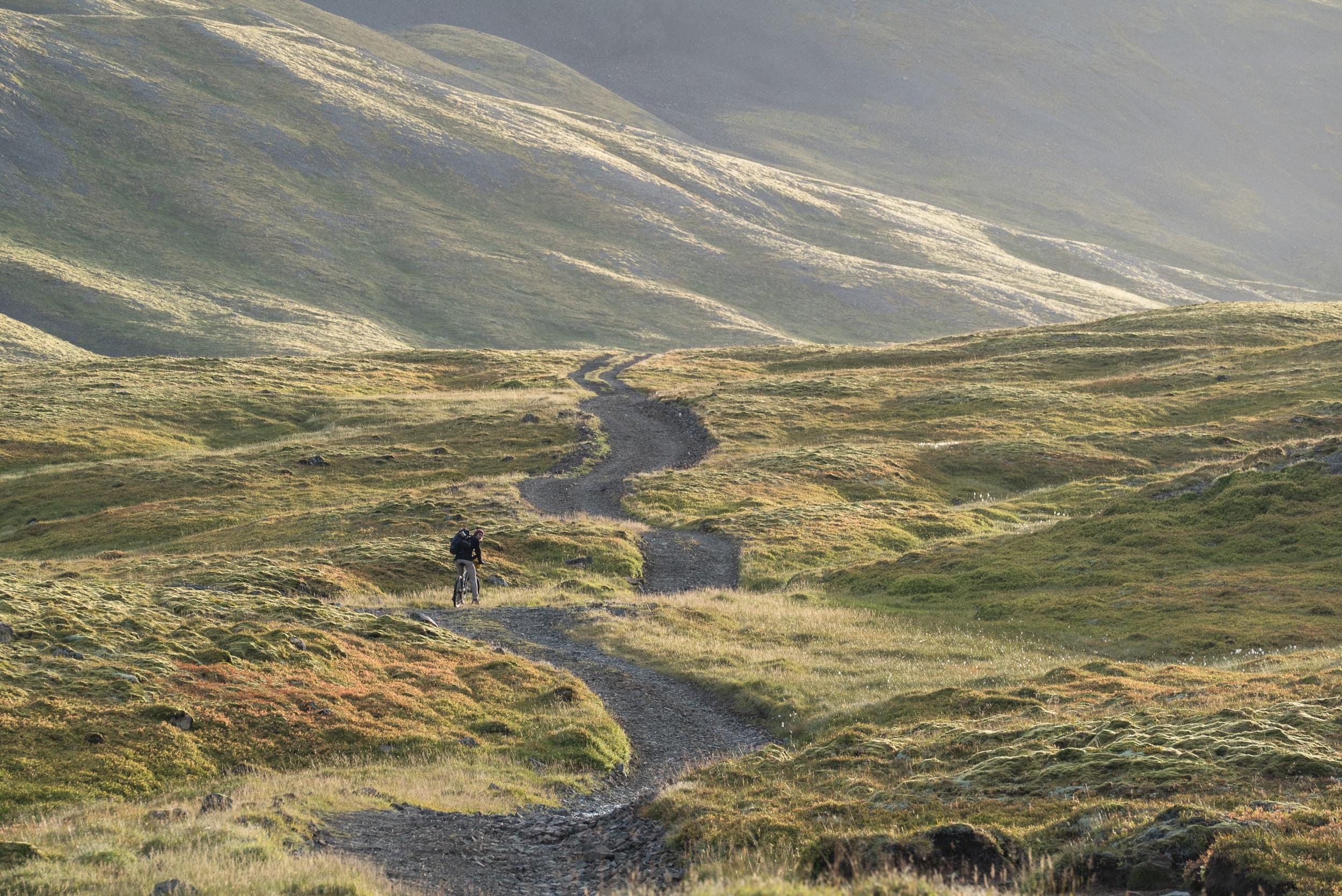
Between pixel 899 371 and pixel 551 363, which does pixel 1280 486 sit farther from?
pixel 551 363

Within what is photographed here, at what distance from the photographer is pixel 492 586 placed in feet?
134

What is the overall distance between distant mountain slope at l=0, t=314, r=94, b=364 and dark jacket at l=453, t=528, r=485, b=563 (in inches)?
4729

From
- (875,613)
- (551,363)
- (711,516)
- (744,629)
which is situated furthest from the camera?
(551,363)

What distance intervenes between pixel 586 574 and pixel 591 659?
44.0ft

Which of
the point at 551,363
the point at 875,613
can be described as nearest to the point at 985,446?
the point at 875,613

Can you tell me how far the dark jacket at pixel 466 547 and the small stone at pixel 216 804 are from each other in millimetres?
20653

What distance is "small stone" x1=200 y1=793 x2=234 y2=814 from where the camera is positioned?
48.1ft

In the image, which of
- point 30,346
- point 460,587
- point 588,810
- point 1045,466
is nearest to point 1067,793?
point 588,810

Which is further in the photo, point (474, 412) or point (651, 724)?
point (474, 412)

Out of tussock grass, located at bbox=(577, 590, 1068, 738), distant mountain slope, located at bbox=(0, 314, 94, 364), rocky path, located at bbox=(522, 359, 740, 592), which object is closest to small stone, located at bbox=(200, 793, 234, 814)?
tussock grass, located at bbox=(577, 590, 1068, 738)

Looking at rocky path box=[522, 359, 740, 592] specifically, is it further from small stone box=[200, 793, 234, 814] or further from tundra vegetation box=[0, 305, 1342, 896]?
small stone box=[200, 793, 234, 814]

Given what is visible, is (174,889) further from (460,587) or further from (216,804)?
(460,587)

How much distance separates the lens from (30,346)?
141m

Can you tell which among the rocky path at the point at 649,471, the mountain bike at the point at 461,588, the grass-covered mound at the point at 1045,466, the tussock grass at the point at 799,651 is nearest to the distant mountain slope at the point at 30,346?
the rocky path at the point at 649,471
